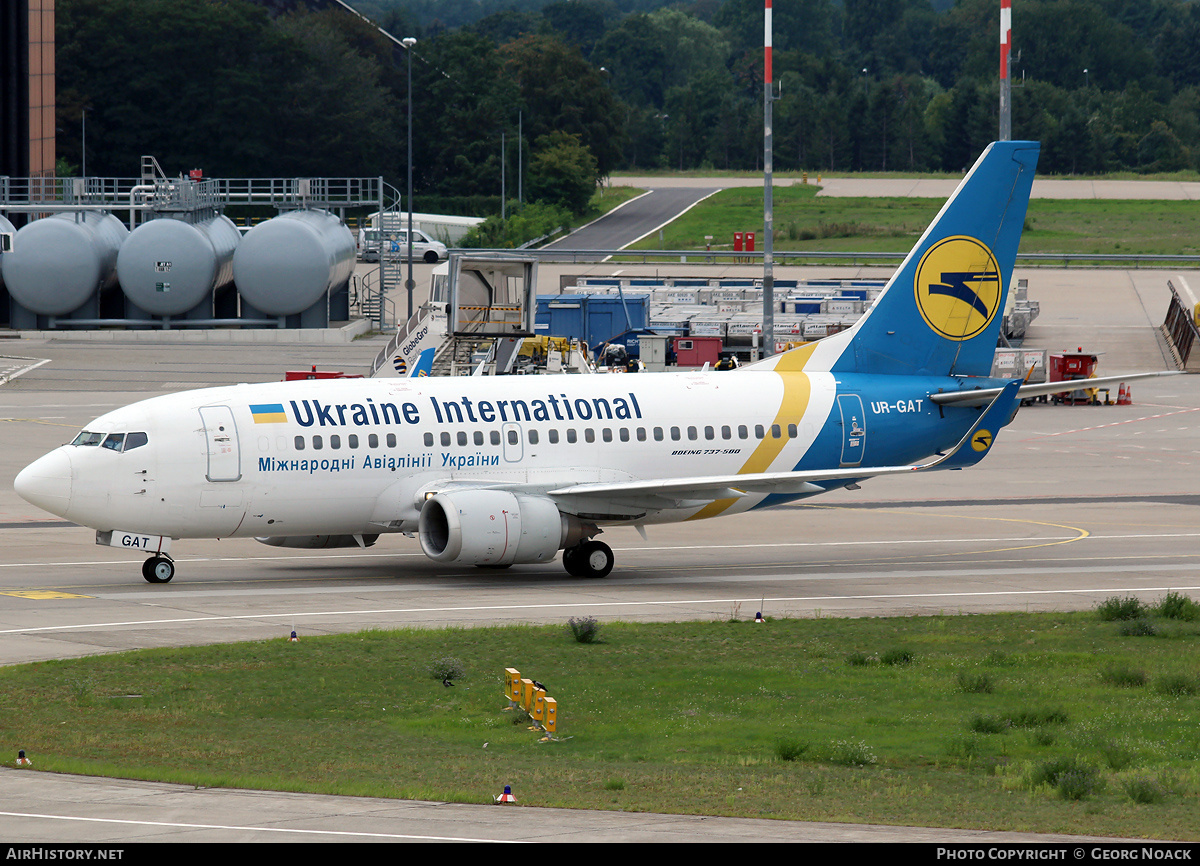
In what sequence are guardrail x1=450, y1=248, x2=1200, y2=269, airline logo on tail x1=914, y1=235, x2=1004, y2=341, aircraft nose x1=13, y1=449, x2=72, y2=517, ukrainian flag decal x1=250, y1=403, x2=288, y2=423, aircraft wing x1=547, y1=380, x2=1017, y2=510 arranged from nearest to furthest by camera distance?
aircraft nose x1=13, y1=449, x2=72, y2=517, ukrainian flag decal x1=250, y1=403, x2=288, y2=423, aircraft wing x1=547, y1=380, x2=1017, y2=510, airline logo on tail x1=914, y1=235, x2=1004, y2=341, guardrail x1=450, y1=248, x2=1200, y2=269

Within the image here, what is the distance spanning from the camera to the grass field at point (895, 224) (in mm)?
141500

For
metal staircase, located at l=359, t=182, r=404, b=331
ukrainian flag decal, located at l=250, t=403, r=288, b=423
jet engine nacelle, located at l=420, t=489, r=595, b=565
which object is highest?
metal staircase, located at l=359, t=182, r=404, b=331

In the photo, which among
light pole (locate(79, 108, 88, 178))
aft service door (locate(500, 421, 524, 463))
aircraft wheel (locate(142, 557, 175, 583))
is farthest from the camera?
light pole (locate(79, 108, 88, 178))

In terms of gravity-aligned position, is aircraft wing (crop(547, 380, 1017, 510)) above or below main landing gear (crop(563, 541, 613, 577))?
above

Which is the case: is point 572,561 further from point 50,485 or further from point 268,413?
point 50,485

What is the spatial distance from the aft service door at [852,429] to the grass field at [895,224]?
317ft

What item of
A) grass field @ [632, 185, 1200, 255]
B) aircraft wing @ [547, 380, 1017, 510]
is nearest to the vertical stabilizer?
aircraft wing @ [547, 380, 1017, 510]

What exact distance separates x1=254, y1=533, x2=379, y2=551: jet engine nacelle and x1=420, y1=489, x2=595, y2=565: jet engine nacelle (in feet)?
7.09

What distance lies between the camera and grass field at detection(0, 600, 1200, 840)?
17172 millimetres

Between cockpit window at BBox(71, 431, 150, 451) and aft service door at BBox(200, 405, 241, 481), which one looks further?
aft service door at BBox(200, 405, 241, 481)

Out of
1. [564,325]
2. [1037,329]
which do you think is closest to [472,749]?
[564,325]

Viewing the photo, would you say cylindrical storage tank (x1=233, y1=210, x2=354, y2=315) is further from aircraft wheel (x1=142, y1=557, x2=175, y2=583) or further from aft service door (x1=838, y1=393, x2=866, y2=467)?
aircraft wheel (x1=142, y1=557, x2=175, y2=583)

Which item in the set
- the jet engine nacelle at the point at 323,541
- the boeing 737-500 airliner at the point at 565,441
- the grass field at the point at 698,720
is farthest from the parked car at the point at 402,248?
the grass field at the point at 698,720

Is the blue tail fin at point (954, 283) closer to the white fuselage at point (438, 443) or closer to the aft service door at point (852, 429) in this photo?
the white fuselage at point (438, 443)
